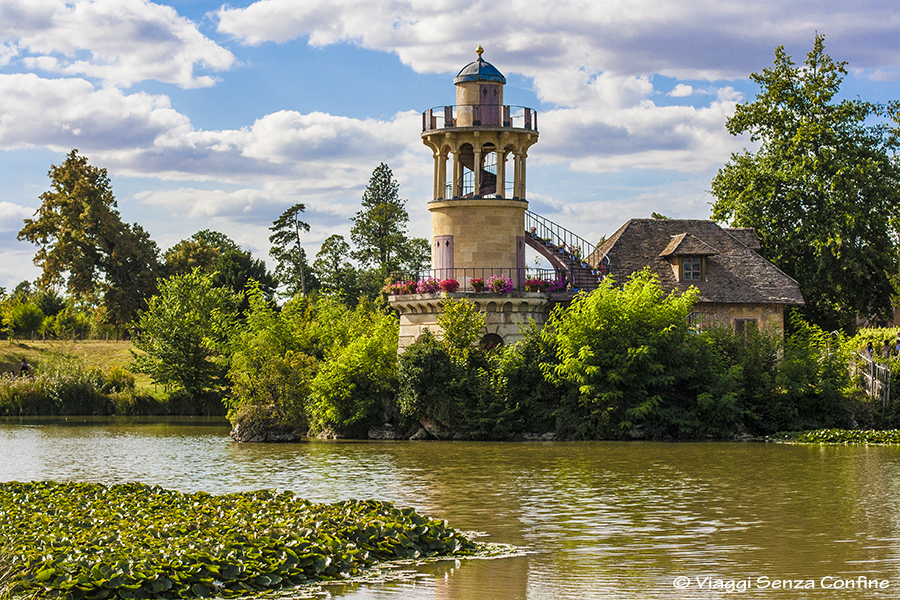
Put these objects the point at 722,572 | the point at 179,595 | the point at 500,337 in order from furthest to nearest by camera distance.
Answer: the point at 500,337, the point at 722,572, the point at 179,595

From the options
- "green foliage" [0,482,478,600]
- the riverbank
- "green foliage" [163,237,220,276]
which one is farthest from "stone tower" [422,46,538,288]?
"green foliage" [163,237,220,276]

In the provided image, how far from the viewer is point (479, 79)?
42312 mm

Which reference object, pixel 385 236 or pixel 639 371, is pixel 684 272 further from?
pixel 385 236

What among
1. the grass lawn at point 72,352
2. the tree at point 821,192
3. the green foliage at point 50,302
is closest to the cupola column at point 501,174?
the tree at point 821,192

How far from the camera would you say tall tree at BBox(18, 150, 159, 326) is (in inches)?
2682

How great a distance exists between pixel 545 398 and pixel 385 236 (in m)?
40.0

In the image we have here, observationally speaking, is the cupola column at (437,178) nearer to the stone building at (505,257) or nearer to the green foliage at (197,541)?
the stone building at (505,257)

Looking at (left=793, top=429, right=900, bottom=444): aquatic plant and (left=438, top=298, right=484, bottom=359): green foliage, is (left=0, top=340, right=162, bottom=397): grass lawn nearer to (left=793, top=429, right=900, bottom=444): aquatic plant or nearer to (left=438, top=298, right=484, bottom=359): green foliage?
(left=438, top=298, right=484, bottom=359): green foliage

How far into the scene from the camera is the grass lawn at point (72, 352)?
211ft

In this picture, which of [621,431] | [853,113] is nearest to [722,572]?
[621,431]

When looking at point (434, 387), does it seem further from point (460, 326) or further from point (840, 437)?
point (840, 437)

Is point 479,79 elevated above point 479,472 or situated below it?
above

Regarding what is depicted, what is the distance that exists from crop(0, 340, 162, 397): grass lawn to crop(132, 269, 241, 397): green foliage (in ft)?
12.6

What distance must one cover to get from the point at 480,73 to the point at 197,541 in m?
30.9
